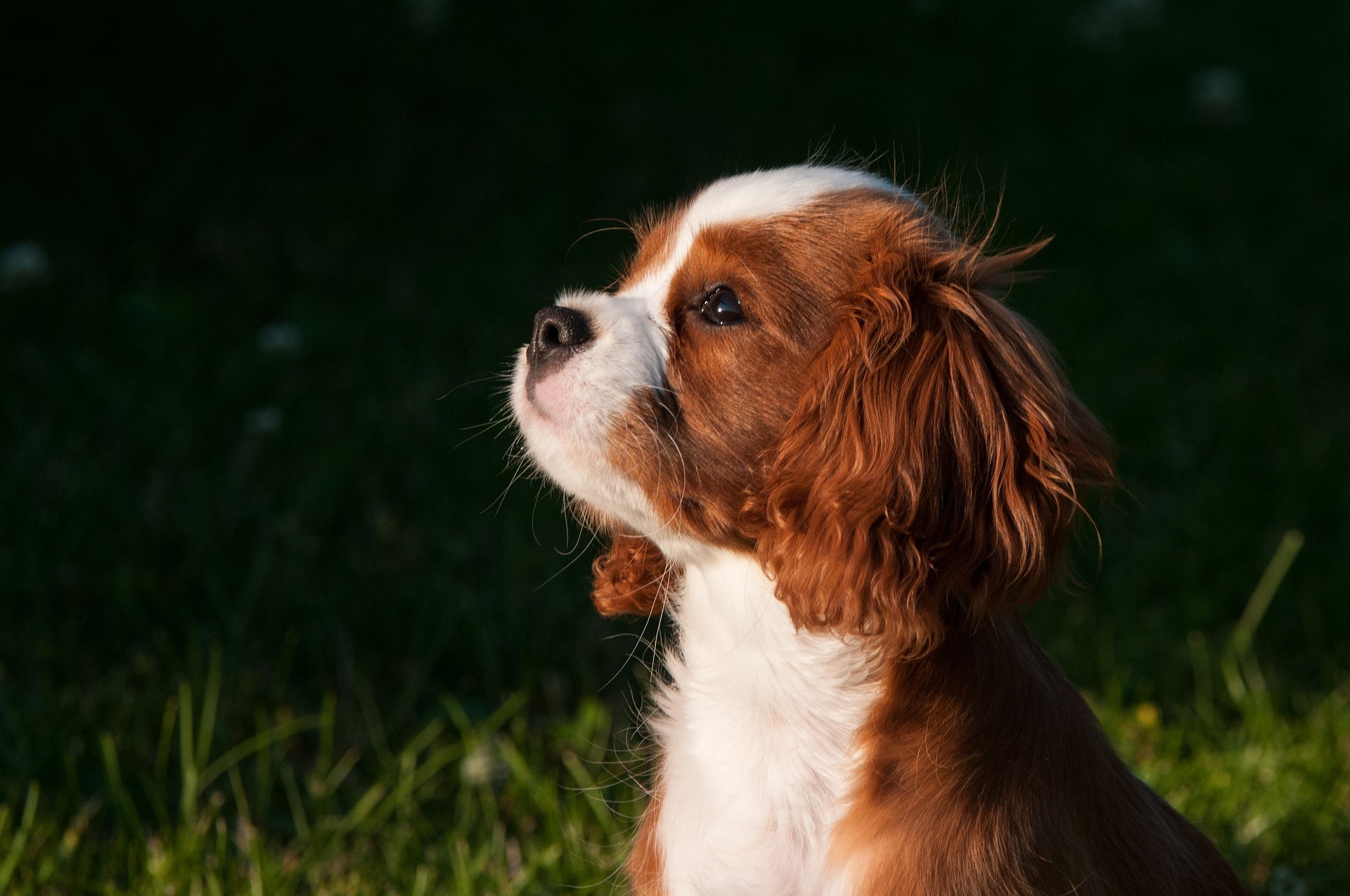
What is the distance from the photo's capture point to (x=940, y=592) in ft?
7.45

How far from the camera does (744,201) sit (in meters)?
2.49

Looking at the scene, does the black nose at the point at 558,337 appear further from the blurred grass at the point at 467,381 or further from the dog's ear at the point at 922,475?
the blurred grass at the point at 467,381

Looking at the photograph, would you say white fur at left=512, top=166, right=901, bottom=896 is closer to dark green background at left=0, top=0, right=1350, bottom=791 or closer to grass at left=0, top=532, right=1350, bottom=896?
grass at left=0, top=532, right=1350, bottom=896

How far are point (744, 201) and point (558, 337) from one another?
1.33 ft

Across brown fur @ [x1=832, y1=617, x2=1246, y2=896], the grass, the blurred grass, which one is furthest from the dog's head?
the blurred grass

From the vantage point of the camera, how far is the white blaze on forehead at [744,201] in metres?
2.47

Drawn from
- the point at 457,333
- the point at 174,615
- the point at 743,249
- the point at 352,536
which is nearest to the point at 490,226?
the point at 457,333

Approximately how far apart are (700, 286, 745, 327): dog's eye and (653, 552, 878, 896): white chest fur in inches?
15.8

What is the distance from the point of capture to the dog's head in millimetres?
2246

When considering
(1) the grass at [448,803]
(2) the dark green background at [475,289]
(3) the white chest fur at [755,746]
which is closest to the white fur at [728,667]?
(3) the white chest fur at [755,746]

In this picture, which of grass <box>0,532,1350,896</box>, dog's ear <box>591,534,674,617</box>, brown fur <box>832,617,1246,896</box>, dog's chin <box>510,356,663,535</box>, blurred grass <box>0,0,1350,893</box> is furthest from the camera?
blurred grass <box>0,0,1350,893</box>

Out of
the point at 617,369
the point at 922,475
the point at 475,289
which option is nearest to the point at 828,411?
the point at 922,475

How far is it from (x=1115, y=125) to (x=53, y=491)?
555cm

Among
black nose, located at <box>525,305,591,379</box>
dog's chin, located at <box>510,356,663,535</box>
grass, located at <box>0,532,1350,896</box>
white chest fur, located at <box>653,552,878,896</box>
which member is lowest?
grass, located at <box>0,532,1350,896</box>
